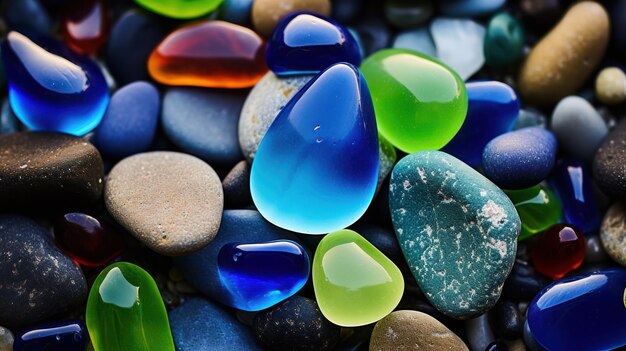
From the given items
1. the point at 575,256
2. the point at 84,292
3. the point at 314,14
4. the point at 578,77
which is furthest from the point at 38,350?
the point at 578,77

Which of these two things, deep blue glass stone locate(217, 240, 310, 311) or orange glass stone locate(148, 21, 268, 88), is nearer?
deep blue glass stone locate(217, 240, 310, 311)

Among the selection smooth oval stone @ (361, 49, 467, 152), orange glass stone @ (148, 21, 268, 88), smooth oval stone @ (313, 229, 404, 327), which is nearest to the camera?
smooth oval stone @ (313, 229, 404, 327)

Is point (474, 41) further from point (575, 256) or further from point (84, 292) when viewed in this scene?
point (84, 292)

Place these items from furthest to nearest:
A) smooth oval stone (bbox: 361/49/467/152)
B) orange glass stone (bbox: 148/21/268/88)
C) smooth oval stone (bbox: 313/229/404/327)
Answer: orange glass stone (bbox: 148/21/268/88), smooth oval stone (bbox: 361/49/467/152), smooth oval stone (bbox: 313/229/404/327)

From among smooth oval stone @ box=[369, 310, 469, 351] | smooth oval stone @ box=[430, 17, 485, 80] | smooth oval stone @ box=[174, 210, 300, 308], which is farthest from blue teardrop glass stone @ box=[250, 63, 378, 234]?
smooth oval stone @ box=[430, 17, 485, 80]

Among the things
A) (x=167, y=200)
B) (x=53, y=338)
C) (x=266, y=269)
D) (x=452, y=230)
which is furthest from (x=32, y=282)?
(x=452, y=230)

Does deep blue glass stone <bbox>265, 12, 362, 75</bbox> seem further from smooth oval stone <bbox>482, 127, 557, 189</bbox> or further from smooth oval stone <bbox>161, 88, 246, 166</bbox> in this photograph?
smooth oval stone <bbox>482, 127, 557, 189</bbox>

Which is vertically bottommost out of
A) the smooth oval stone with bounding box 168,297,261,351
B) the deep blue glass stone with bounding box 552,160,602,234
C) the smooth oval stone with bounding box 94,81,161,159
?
the smooth oval stone with bounding box 168,297,261,351
